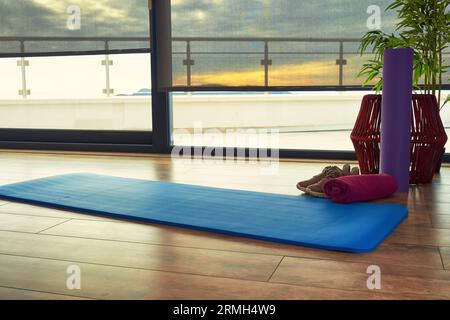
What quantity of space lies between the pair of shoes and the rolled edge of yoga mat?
0.65ft

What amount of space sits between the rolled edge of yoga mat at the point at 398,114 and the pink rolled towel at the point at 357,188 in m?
0.21

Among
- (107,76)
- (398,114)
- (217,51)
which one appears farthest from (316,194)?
(107,76)

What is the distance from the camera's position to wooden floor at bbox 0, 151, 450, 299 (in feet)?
4.58

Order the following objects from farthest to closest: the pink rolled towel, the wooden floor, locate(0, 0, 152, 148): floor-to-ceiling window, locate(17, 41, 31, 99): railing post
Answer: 1. locate(17, 41, 31, 99): railing post
2. locate(0, 0, 152, 148): floor-to-ceiling window
3. the pink rolled towel
4. the wooden floor

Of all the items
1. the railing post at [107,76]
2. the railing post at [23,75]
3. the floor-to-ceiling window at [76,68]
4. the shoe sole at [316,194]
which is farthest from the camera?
the railing post at [23,75]

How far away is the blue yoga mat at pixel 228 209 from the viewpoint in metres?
1.87

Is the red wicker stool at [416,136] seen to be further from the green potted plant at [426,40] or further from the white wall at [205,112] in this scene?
the white wall at [205,112]

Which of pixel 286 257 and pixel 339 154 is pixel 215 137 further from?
pixel 286 257

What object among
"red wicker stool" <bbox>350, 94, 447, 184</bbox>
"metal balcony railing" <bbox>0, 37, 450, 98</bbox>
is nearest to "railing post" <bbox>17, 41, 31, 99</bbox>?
"metal balcony railing" <bbox>0, 37, 450, 98</bbox>

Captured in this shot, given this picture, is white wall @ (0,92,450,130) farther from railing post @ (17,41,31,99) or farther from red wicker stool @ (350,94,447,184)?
red wicker stool @ (350,94,447,184)

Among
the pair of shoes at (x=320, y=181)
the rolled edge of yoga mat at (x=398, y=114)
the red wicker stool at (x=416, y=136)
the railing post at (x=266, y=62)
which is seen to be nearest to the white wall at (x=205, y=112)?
the railing post at (x=266, y=62)

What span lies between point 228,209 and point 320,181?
A: 51 centimetres

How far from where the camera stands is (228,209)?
2262mm
